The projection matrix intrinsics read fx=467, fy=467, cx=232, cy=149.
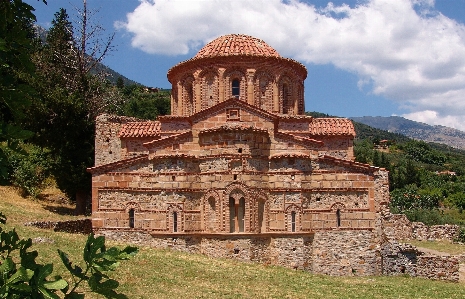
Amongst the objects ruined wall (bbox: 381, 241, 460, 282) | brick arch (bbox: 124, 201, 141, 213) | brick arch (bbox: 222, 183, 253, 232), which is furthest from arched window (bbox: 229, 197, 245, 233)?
ruined wall (bbox: 381, 241, 460, 282)

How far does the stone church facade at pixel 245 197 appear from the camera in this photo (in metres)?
15.9

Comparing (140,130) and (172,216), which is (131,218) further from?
(140,130)

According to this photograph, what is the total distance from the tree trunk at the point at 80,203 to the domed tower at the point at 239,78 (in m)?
7.20

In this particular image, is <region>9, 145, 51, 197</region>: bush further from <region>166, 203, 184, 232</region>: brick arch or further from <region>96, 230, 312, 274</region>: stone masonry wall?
<region>166, 203, 184, 232</region>: brick arch

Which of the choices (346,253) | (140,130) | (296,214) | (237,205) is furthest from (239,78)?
(346,253)

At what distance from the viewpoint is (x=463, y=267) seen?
18.8m

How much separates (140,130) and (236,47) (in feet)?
17.8

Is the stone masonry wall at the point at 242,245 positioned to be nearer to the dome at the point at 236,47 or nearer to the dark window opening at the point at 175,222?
the dark window opening at the point at 175,222

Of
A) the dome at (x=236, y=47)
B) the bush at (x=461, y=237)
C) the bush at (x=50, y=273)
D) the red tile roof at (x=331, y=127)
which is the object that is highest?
the dome at (x=236, y=47)

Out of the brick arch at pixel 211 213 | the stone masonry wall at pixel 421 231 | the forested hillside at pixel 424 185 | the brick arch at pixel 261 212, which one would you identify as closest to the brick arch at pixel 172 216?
the brick arch at pixel 211 213

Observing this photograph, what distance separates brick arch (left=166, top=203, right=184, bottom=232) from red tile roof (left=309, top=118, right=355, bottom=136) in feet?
20.6

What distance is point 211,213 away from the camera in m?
16.3

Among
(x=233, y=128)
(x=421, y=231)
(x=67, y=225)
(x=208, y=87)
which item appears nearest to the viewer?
(x=233, y=128)

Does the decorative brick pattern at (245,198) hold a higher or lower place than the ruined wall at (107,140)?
lower
